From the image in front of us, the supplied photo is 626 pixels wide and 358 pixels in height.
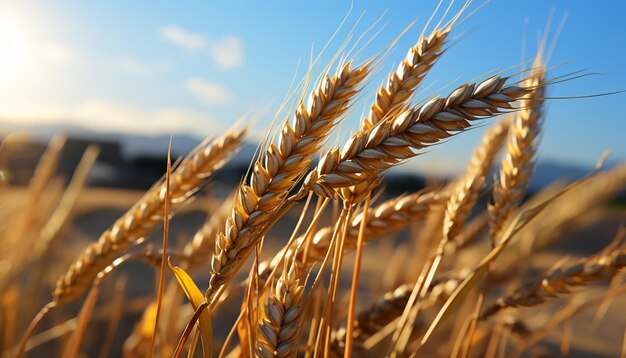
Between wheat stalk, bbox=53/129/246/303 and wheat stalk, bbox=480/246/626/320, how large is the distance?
0.72 m

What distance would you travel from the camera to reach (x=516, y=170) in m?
1.15

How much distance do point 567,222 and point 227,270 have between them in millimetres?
2133

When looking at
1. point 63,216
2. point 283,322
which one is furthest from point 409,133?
point 63,216

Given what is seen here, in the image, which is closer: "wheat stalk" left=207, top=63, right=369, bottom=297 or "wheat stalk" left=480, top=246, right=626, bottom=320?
"wheat stalk" left=207, top=63, right=369, bottom=297

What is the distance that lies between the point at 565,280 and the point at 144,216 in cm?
92

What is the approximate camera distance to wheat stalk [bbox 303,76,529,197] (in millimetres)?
729

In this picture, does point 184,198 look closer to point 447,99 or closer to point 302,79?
point 302,79

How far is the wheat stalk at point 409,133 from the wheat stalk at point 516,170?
436mm

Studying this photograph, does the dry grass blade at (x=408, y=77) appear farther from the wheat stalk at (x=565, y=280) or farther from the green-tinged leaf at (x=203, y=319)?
the wheat stalk at (x=565, y=280)

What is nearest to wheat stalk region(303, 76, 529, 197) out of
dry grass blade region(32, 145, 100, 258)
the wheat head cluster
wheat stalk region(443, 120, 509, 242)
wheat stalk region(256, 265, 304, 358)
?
the wheat head cluster

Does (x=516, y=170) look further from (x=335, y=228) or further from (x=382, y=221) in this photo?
(x=335, y=228)

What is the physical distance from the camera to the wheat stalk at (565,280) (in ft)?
3.77

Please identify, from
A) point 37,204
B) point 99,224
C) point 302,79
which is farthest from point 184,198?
point 99,224

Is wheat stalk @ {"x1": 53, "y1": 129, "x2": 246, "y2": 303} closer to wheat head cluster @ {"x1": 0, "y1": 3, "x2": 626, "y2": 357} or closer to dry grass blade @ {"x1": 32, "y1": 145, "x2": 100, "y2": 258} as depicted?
wheat head cluster @ {"x1": 0, "y1": 3, "x2": 626, "y2": 357}
